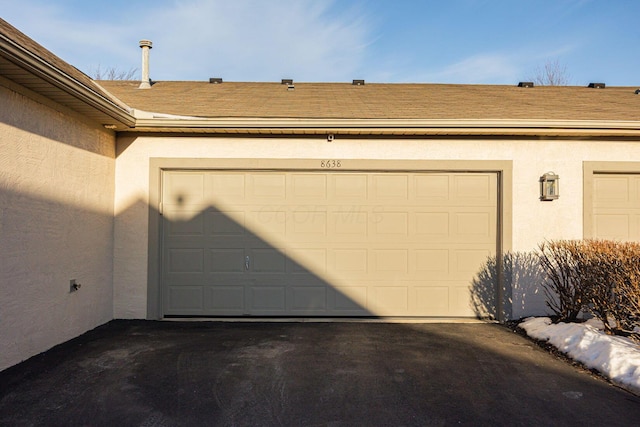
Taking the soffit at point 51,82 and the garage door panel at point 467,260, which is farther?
the garage door panel at point 467,260

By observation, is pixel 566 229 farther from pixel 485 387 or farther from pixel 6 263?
pixel 6 263

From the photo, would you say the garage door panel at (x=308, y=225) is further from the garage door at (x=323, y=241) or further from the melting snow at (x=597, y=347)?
the melting snow at (x=597, y=347)

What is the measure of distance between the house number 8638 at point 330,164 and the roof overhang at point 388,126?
1.62 feet

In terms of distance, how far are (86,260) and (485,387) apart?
5159 mm

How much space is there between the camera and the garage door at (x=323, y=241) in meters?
6.59

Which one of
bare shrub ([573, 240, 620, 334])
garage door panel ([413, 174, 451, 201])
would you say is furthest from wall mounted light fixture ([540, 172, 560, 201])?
garage door panel ([413, 174, 451, 201])

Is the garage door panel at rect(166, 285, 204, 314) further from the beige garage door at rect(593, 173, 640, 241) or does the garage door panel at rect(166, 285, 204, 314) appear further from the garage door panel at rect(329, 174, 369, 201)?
the beige garage door at rect(593, 173, 640, 241)

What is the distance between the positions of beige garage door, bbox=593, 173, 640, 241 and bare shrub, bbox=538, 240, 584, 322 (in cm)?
84

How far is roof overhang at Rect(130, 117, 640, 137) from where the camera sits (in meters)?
6.29

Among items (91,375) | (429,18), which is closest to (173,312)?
(91,375)

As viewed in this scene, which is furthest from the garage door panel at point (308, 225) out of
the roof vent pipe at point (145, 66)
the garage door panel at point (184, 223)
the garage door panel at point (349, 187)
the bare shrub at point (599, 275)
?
the roof vent pipe at point (145, 66)

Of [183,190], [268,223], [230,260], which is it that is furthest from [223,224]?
[183,190]

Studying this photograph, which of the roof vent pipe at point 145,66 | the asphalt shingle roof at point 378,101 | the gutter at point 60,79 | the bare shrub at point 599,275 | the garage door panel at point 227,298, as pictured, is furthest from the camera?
the roof vent pipe at point 145,66

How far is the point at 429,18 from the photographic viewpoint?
12.6m
